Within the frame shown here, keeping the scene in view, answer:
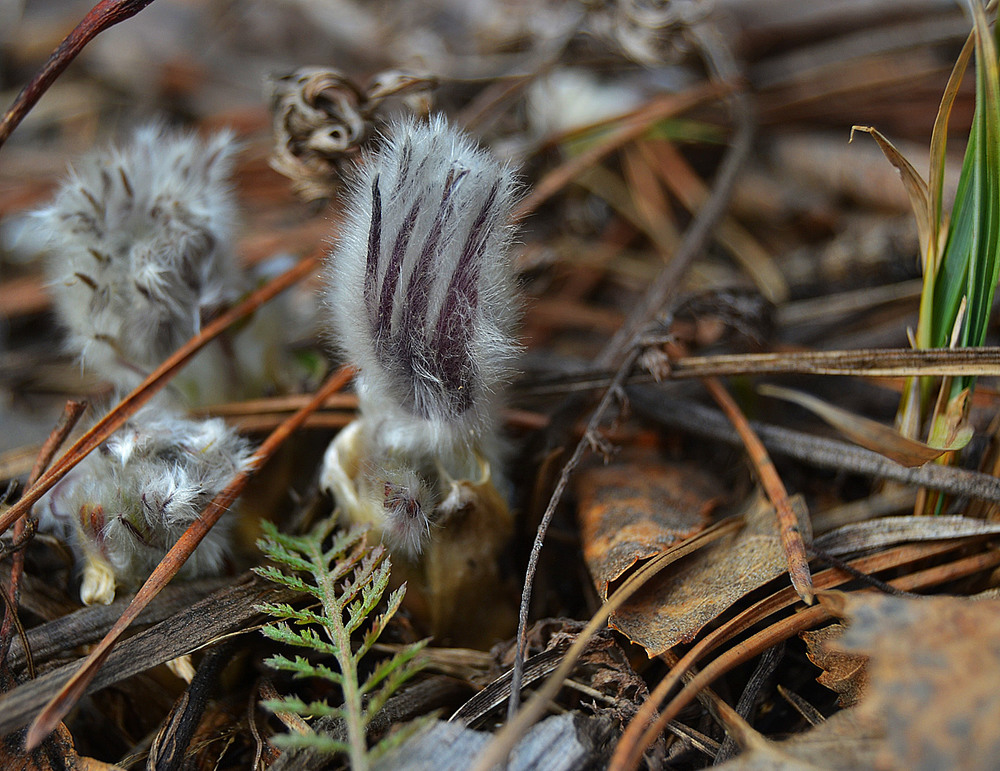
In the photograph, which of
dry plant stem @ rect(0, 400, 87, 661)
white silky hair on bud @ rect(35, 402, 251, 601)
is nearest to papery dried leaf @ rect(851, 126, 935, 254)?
white silky hair on bud @ rect(35, 402, 251, 601)

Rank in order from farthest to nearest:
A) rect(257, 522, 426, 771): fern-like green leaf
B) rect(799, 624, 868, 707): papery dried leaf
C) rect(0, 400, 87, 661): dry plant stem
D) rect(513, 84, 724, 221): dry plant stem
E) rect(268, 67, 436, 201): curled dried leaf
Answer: rect(513, 84, 724, 221): dry plant stem, rect(268, 67, 436, 201): curled dried leaf, rect(0, 400, 87, 661): dry plant stem, rect(799, 624, 868, 707): papery dried leaf, rect(257, 522, 426, 771): fern-like green leaf

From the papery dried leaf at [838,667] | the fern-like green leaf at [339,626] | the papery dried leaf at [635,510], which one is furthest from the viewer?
the papery dried leaf at [635,510]

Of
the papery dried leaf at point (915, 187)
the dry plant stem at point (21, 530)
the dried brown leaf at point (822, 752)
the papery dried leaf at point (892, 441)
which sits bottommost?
the dry plant stem at point (21, 530)

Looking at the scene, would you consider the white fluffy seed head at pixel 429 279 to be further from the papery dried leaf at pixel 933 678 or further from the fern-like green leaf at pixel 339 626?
the papery dried leaf at pixel 933 678

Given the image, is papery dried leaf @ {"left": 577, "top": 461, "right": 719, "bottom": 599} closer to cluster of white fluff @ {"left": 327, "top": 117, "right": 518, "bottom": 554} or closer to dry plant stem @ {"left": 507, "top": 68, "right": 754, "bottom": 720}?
dry plant stem @ {"left": 507, "top": 68, "right": 754, "bottom": 720}

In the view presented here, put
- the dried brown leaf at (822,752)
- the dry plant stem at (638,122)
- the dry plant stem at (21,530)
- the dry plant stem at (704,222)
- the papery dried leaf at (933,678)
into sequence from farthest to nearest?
1. the dry plant stem at (638,122)
2. the dry plant stem at (704,222)
3. the dry plant stem at (21,530)
4. the dried brown leaf at (822,752)
5. the papery dried leaf at (933,678)

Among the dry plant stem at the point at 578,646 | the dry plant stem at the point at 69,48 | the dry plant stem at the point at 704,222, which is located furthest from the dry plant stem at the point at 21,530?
the dry plant stem at the point at 704,222

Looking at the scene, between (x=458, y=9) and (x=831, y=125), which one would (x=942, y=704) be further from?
(x=458, y=9)

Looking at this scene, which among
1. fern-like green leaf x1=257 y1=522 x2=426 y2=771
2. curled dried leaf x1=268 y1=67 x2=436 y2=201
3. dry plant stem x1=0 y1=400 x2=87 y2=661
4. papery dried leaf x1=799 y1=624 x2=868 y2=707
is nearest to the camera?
fern-like green leaf x1=257 y1=522 x2=426 y2=771
